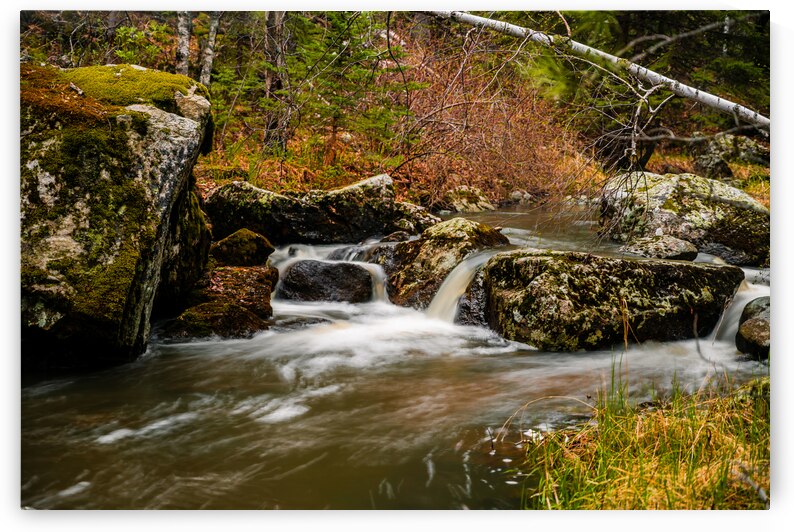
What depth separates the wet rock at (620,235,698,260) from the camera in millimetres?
6051

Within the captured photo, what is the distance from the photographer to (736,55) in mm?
3676

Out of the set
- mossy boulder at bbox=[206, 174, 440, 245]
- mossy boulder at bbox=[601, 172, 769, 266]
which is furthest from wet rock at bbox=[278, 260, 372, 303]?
mossy boulder at bbox=[601, 172, 769, 266]

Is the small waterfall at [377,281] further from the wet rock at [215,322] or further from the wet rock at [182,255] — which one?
the wet rock at [182,255]

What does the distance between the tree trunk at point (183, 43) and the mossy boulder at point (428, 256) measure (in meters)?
2.92

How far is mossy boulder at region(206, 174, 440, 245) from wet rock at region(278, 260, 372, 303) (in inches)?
54.8

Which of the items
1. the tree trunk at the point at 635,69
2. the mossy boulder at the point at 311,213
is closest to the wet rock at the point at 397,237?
the mossy boulder at the point at 311,213

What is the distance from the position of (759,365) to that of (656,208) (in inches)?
126

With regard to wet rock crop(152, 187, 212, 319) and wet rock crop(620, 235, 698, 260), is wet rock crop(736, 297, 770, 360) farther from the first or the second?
wet rock crop(152, 187, 212, 319)

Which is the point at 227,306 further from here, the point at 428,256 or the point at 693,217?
the point at 693,217

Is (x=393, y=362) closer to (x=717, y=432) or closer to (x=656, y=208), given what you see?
(x=717, y=432)

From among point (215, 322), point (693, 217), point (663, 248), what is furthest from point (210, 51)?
point (693, 217)

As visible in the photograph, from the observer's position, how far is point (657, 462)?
8.87 feet

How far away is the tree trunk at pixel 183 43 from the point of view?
4.73m

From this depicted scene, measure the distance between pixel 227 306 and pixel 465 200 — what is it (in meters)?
6.19
